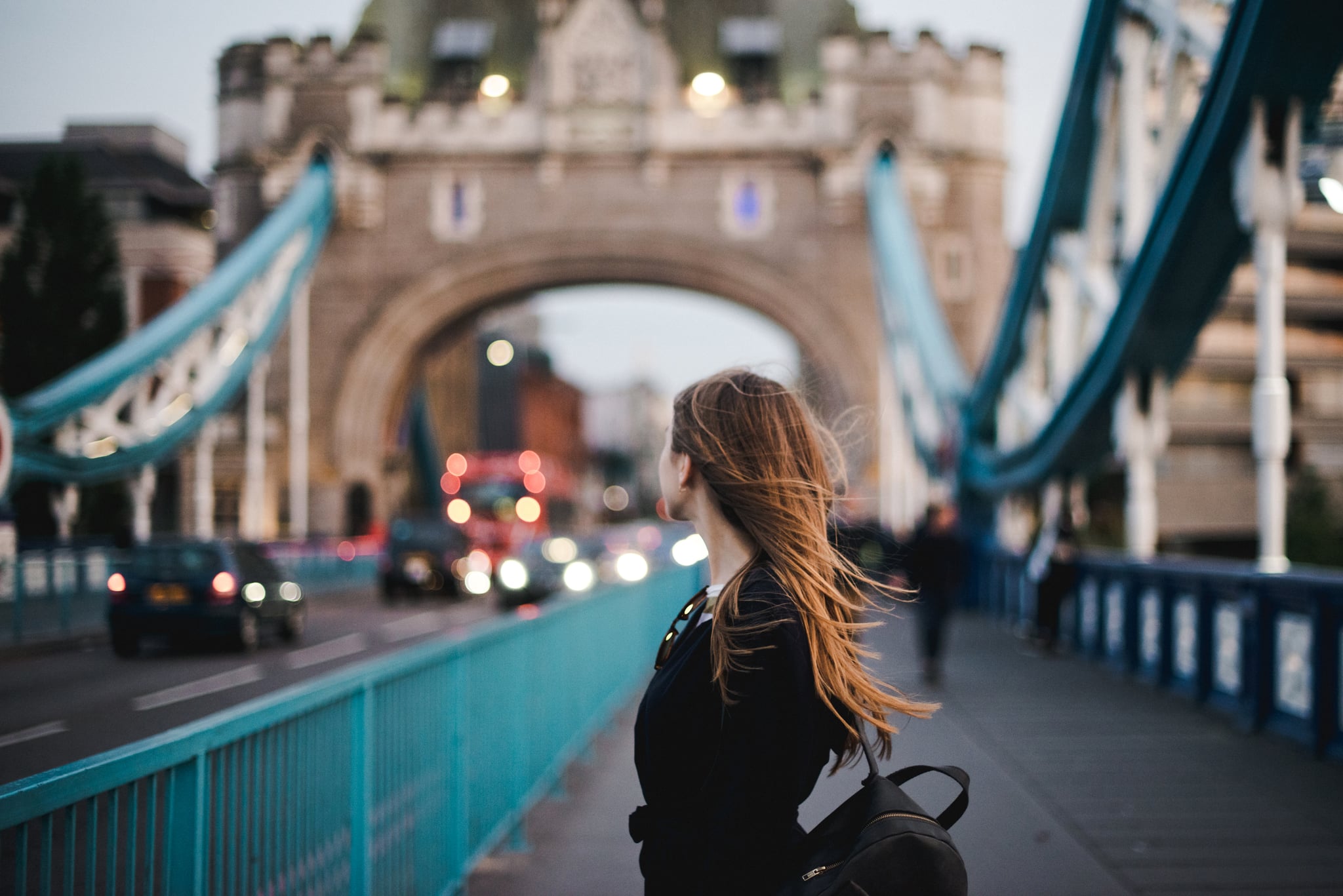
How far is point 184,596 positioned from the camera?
12.4 metres

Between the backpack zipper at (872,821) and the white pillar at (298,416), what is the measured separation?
96.2ft

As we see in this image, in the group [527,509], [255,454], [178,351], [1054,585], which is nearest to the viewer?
[1054,585]

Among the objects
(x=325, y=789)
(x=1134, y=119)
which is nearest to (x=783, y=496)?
(x=325, y=789)

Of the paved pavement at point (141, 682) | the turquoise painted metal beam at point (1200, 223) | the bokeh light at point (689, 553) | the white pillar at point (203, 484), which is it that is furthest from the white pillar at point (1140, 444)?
the white pillar at point (203, 484)

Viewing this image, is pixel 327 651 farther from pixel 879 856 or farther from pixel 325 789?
pixel 879 856

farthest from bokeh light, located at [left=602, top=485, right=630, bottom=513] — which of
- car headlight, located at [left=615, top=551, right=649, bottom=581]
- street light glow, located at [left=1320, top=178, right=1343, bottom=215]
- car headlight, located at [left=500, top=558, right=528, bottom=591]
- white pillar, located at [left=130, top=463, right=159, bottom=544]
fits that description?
street light glow, located at [left=1320, top=178, right=1343, bottom=215]

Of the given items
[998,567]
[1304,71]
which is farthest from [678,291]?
[1304,71]

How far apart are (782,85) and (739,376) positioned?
3364 cm

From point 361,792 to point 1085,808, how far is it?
11.4 ft

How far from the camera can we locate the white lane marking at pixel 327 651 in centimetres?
1146

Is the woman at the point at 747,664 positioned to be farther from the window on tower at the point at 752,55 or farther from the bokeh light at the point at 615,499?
the bokeh light at the point at 615,499

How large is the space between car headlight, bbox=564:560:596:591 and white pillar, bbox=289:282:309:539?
13054 mm

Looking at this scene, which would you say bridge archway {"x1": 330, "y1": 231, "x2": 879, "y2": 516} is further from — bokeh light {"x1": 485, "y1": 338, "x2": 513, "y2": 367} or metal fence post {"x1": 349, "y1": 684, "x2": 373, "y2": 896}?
metal fence post {"x1": 349, "y1": 684, "x2": 373, "y2": 896}

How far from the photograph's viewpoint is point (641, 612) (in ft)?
35.0
